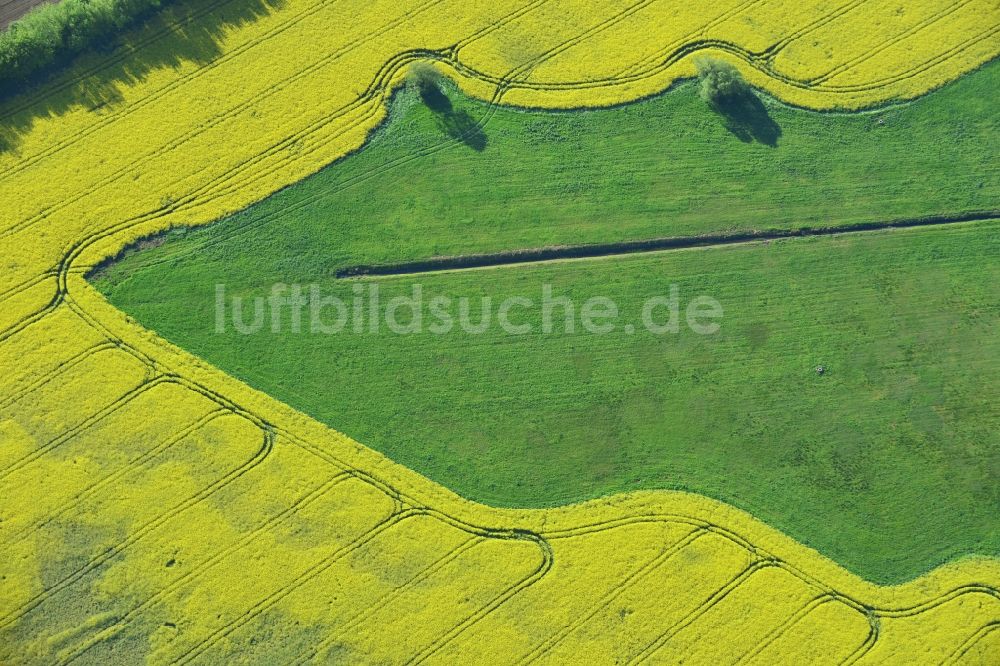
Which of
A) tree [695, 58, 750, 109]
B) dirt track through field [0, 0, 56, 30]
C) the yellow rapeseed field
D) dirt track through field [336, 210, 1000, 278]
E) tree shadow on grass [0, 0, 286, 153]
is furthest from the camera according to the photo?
dirt track through field [0, 0, 56, 30]

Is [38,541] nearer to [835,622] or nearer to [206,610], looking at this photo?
[206,610]

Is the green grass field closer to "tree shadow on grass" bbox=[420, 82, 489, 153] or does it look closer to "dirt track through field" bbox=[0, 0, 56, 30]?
"tree shadow on grass" bbox=[420, 82, 489, 153]

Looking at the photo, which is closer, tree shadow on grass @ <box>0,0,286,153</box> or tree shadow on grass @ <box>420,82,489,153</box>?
tree shadow on grass @ <box>0,0,286,153</box>

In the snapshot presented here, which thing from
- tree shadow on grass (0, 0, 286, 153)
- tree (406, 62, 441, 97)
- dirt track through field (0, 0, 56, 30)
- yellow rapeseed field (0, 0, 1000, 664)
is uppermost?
dirt track through field (0, 0, 56, 30)

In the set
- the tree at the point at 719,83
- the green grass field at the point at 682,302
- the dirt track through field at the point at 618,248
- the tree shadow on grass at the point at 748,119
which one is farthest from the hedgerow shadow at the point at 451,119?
the tree shadow on grass at the point at 748,119

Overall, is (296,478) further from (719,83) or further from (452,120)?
(719,83)

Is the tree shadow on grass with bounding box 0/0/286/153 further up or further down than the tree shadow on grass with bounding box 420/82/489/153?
further up

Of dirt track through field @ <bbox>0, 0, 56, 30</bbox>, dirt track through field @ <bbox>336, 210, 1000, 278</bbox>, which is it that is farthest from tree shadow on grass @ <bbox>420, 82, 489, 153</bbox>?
dirt track through field @ <bbox>0, 0, 56, 30</bbox>

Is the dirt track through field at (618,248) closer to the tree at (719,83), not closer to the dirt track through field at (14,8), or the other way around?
the tree at (719,83)
